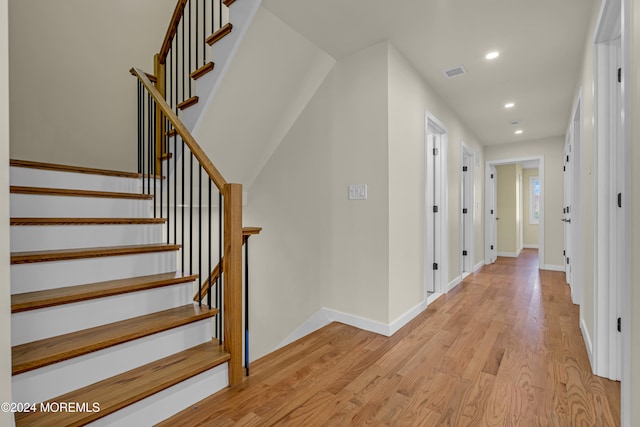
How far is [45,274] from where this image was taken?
1588mm

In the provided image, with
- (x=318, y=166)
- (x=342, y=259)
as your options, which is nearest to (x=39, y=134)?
(x=318, y=166)

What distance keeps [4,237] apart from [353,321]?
2.27m

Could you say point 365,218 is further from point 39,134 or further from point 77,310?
point 39,134

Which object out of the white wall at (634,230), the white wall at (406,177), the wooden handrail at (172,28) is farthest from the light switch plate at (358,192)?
the wooden handrail at (172,28)

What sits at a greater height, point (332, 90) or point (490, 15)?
point (490, 15)

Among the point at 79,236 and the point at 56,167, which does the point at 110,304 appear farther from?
the point at 56,167

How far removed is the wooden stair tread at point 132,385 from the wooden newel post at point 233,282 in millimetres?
75

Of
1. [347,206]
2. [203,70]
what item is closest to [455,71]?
[347,206]

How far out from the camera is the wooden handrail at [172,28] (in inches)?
105

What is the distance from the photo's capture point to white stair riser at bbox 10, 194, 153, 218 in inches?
71.9

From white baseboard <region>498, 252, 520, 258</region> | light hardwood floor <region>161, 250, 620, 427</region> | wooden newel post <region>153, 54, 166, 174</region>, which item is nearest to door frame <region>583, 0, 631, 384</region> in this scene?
light hardwood floor <region>161, 250, 620, 427</region>

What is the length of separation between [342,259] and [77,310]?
1.88 metres

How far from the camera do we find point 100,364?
55.2 inches

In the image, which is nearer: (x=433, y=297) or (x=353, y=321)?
(x=353, y=321)
